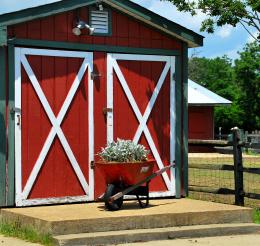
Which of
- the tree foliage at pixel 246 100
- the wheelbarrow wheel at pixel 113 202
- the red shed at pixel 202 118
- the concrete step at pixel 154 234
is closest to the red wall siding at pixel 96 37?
the wheelbarrow wheel at pixel 113 202

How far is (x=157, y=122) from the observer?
1091 centimetres

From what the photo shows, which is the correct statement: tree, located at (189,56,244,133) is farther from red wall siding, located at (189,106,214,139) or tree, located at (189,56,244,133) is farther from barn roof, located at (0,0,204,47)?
barn roof, located at (0,0,204,47)

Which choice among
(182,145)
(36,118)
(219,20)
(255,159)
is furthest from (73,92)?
(255,159)

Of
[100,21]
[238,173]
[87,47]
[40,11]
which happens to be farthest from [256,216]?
[40,11]

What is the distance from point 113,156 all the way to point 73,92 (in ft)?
4.61

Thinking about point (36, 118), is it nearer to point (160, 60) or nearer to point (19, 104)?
point (19, 104)

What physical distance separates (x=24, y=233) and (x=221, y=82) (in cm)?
6246

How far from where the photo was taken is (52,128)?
9922mm

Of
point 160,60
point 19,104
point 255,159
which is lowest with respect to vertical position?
point 255,159

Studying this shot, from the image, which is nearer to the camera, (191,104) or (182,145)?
(182,145)

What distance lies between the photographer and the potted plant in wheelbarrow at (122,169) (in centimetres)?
918

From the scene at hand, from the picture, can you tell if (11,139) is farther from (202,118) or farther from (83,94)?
(202,118)

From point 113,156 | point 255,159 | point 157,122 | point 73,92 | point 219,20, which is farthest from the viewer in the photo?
point 255,159

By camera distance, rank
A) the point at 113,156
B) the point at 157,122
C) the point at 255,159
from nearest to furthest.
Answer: the point at 113,156
the point at 157,122
the point at 255,159
